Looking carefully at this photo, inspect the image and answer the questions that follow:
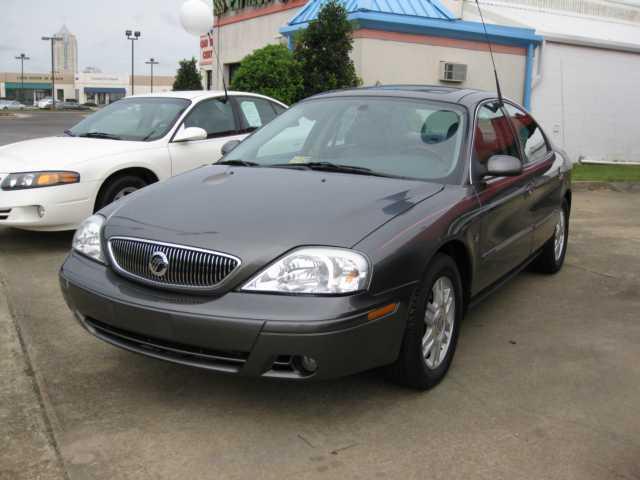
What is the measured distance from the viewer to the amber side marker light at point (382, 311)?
305 centimetres

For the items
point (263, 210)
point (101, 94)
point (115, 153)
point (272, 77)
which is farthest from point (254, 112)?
point (101, 94)

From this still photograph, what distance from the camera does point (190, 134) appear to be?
6922 mm

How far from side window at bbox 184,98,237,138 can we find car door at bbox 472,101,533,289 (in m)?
3.47

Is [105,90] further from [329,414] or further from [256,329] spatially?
[256,329]

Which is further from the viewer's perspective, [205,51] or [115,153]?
[205,51]

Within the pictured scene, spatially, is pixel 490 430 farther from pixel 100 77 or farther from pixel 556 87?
pixel 100 77

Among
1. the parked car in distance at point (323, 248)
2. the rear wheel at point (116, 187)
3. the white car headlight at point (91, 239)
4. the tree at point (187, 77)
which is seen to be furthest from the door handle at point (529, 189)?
the tree at point (187, 77)

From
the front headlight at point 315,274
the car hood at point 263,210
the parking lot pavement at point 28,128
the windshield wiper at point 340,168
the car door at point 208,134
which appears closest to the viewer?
the front headlight at point 315,274

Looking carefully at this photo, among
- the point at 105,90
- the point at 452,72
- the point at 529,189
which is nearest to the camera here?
the point at 529,189

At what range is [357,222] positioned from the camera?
3.28 meters

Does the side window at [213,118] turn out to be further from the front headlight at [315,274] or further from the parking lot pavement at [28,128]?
the parking lot pavement at [28,128]

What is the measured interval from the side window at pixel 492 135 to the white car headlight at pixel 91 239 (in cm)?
215

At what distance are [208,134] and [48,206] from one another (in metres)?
1.94

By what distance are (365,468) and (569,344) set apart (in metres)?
2.07
